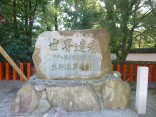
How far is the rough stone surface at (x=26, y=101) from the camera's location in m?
4.89

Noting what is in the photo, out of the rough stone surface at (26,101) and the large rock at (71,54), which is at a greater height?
the large rock at (71,54)

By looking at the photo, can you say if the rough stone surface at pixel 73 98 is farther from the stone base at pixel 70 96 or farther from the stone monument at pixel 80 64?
the stone monument at pixel 80 64

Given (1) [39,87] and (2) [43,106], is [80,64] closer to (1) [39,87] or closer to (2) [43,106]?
(1) [39,87]

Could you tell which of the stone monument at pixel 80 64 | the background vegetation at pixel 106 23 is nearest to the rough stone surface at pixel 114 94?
the stone monument at pixel 80 64

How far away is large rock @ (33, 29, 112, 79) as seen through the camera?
5469 millimetres

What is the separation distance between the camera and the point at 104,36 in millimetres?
5492

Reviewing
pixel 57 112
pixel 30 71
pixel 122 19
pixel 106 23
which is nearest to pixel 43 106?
pixel 57 112

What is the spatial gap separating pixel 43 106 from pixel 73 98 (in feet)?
2.28

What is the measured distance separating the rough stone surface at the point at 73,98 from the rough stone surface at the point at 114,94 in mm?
279

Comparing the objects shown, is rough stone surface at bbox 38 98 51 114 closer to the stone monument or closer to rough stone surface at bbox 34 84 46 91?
rough stone surface at bbox 34 84 46 91

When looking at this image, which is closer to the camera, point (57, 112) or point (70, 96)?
point (57, 112)

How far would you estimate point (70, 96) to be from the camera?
508 cm

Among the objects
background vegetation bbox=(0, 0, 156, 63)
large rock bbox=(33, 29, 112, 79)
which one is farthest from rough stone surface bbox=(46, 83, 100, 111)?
background vegetation bbox=(0, 0, 156, 63)

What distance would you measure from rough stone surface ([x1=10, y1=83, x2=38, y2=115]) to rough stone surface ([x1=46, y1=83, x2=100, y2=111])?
342mm
